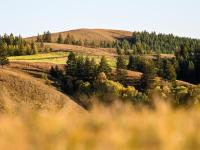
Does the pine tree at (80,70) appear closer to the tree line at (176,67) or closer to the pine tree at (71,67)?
the pine tree at (71,67)

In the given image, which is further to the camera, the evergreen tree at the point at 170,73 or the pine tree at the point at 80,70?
→ the evergreen tree at the point at 170,73

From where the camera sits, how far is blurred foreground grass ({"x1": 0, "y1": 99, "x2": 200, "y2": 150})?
4848 mm

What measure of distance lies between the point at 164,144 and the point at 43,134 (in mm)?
1290

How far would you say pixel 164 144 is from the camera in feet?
16.1

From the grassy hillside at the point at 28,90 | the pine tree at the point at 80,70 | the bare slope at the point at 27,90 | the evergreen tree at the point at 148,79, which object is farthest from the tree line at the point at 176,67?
the bare slope at the point at 27,90

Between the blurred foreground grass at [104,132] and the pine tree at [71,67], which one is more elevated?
the blurred foreground grass at [104,132]

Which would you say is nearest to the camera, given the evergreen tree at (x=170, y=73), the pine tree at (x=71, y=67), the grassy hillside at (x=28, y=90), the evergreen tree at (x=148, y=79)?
the grassy hillside at (x=28, y=90)

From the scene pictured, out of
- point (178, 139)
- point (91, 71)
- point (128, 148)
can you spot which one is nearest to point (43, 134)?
point (128, 148)

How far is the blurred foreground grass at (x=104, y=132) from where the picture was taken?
485 cm

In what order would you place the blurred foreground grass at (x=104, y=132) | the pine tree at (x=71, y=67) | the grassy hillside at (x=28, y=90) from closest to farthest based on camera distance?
the blurred foreground grass at (x=104, y=132) < the grassy hillside at (x=28, y=90) < the pine tree at (x=71, y=67)

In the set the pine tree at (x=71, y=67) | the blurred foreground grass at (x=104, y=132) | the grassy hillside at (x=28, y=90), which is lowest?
the grassy hillside at (x=28, y=90)

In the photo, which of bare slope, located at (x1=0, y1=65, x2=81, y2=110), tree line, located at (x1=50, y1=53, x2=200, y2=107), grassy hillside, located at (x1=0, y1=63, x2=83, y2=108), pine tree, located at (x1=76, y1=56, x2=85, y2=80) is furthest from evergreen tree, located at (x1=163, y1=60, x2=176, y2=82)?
bare slope, located at (x1=0, y1=65, x2=81, y2=110)

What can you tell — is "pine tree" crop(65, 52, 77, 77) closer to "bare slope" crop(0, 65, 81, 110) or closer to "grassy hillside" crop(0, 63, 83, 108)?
"grassy hillside" crop(0, 63, 83, 108)

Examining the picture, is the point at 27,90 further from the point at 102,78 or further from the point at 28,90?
the point at 102,78
